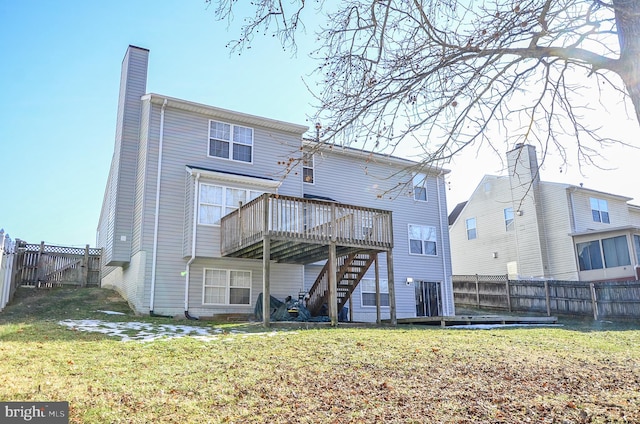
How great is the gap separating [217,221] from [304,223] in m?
3.04

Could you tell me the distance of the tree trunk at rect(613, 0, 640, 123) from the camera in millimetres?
4566

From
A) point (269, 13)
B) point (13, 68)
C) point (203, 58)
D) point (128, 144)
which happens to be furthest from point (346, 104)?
point (128, 144)

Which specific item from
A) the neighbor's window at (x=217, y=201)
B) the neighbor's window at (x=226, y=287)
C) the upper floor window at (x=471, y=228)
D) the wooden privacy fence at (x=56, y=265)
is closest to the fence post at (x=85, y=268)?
the wooden privacy fence at (x=56, y=265)

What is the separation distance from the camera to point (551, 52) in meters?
5.29

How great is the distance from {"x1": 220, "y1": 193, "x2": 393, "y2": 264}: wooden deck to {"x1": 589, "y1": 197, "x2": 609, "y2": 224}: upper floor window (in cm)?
1757

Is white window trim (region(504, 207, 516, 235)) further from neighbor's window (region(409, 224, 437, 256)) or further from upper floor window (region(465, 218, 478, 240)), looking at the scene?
neighbor's window (region(409, 224, 437, 256))

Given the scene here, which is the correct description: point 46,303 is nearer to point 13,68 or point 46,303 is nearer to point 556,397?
point 13,68

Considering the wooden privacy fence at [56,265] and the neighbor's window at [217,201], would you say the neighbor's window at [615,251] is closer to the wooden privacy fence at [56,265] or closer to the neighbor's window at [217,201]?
the neighbor's window at [217,201]

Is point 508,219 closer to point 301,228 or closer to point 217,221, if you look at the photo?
point 301,228

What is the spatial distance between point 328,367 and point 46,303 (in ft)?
38.0

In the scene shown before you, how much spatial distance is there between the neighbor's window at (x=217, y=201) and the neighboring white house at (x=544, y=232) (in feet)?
39.8

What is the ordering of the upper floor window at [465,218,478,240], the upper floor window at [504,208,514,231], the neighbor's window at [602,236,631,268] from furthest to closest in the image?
the upper floor window at [465,218,478,240] → the upper floor window at [504,208,514,231] → the neighbor's window at [602,236,631,268]

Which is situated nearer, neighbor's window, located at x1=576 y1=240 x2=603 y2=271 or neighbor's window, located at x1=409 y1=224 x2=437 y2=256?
neighbor's window, located at x1=409 y1=224 x2=437 y2=256

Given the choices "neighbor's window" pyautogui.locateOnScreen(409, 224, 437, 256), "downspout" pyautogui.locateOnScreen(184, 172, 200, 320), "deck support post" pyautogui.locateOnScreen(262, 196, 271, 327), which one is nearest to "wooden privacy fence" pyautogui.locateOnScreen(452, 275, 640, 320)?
"neighbor's window" pyautogui.locateOnScreen(409, 224, 437, 256)
